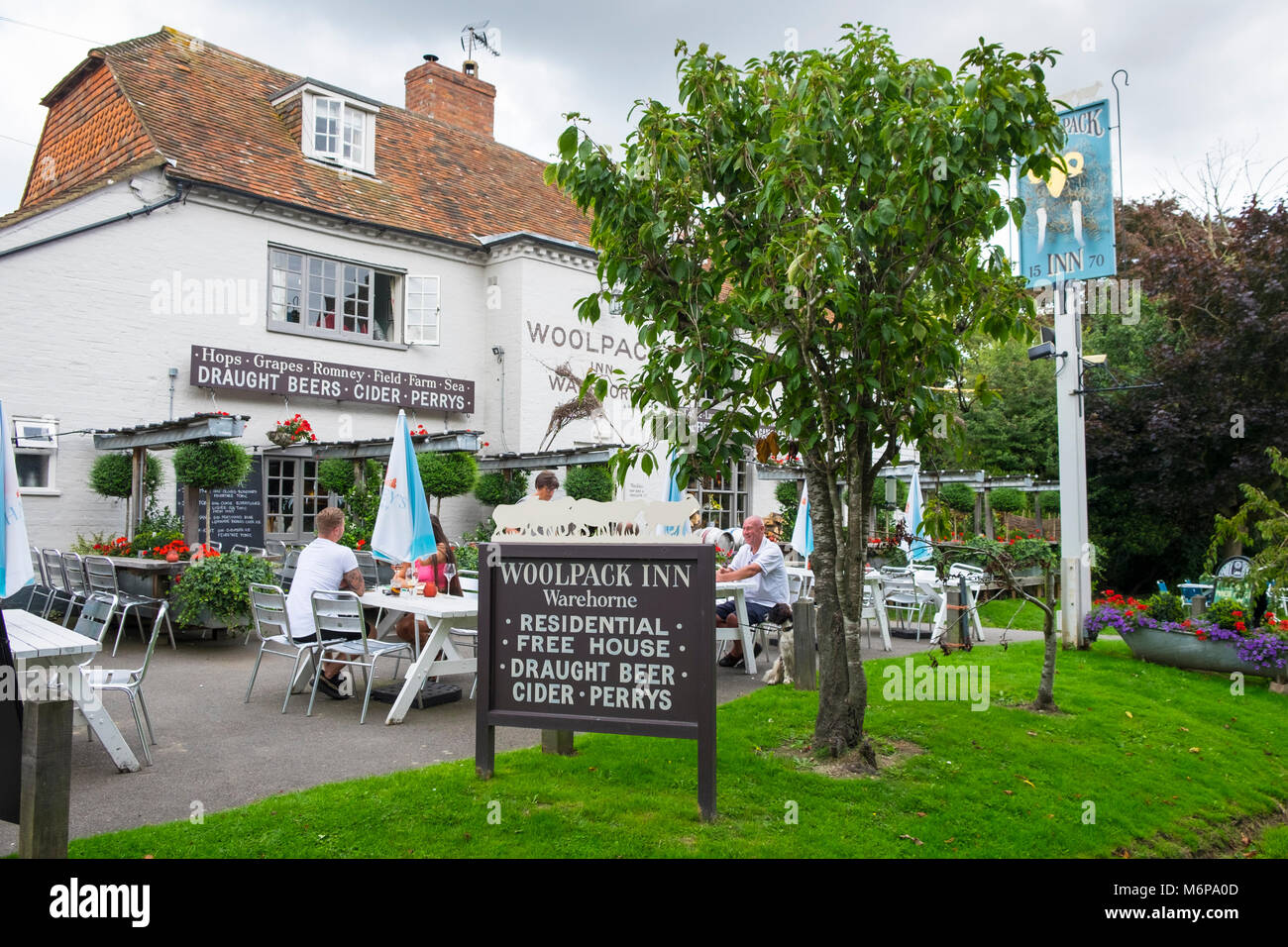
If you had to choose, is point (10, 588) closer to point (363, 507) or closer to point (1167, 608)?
point (363, 507)

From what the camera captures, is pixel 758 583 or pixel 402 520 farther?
pixel 758 583

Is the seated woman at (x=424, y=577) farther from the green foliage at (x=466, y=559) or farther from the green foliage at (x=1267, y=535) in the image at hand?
the green foliage at (x=1267, y=535)

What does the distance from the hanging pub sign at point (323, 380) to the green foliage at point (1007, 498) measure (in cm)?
1476

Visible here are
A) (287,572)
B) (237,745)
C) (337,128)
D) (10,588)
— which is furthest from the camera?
(337,128)

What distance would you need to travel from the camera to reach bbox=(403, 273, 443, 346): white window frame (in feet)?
55.9

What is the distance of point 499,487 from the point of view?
17016 millimetres

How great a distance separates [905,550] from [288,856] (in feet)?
48.3

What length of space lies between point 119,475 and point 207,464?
7.63 ft

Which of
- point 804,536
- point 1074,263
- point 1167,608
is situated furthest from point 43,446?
point 1167,608

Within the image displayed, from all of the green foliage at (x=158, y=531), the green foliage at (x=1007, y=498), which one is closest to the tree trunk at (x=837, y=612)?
the green foliage at (x=158, y=531)

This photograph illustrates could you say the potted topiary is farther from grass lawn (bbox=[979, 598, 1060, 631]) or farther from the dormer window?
grass lawn (bbox=[979, 598, 1060, 631])

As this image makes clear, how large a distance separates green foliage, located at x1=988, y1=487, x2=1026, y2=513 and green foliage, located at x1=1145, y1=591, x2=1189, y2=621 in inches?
542

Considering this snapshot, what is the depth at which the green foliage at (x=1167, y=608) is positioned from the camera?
10.5 meters
